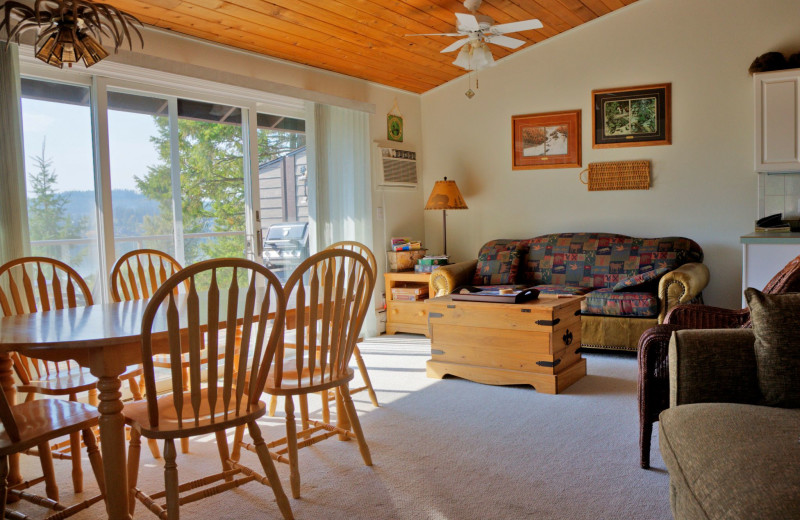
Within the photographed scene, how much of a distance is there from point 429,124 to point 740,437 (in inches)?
205

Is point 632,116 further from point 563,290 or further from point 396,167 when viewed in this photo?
point 396,167

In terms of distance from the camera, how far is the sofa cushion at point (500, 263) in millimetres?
Result: 5449

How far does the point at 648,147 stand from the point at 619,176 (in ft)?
1.08

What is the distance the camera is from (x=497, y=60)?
19.6ft

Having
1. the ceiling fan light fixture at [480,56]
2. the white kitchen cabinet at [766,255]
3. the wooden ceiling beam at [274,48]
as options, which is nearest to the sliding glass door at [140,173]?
the wooden ceiling beam at [274,48]

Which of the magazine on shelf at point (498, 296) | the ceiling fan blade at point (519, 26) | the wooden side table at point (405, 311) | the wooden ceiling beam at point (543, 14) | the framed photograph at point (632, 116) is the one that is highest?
the wooden ceiling beam at point (543, 14)

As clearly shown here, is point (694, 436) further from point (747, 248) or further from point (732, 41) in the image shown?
point (732, 41)

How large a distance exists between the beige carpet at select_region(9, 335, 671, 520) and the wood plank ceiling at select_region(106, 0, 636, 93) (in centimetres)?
236

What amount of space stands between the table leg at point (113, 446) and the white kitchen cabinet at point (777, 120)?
4.60 m

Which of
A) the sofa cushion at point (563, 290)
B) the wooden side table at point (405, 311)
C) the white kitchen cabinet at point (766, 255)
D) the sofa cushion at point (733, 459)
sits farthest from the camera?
the wooden side table at point (405, 311)

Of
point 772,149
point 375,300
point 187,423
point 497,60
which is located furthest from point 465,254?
point 187,423

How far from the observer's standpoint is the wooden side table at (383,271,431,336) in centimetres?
557

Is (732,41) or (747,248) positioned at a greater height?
(732,41)

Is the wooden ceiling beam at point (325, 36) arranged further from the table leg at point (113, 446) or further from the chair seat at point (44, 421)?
the table leg at point (113, 446)
